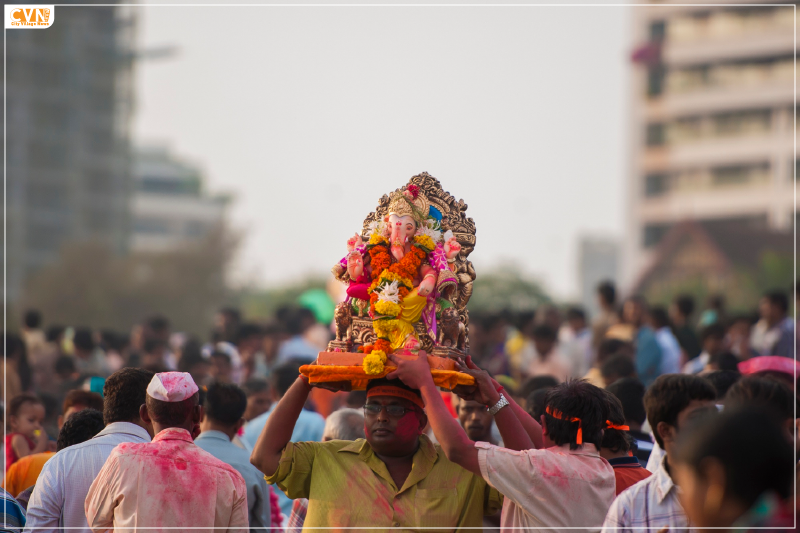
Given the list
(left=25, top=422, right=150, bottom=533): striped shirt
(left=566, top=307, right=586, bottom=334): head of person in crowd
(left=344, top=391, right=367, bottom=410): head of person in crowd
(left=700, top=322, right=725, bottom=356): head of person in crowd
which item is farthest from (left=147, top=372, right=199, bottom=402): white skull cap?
(left=566, top=307, right=586, bottom=334): head of person in crowd

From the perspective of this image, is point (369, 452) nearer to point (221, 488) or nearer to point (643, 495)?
point (221, 488)

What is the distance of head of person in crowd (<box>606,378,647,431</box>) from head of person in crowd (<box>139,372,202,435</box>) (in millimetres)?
2813

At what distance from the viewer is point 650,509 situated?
150 inches

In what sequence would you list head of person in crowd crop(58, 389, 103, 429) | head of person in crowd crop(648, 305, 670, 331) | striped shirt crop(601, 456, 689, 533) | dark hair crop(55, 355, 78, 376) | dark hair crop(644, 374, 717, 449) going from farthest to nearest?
head of person in crowd crop(648, 305, 670, 331) < dark hair crop(55, 355, 78, 376) < head of person in crowd crop(58, 389, 103, 429) < dark hair crop(644, 374, 717, 449) < striped shirt crop(601, 456, 689, 533)

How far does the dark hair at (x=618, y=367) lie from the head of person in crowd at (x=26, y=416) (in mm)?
4642

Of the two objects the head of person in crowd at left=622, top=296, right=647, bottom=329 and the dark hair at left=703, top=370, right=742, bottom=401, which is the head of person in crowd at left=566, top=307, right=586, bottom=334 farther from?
the dark hair at left=703, top=370, right=742, bottom=401

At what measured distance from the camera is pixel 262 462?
4566 millimetres

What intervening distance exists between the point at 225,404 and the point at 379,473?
1640 mm

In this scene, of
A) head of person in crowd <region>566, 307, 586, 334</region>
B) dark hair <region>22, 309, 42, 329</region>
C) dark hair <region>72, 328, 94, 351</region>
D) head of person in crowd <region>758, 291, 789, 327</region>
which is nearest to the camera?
head of person in crowd <region>758, 291, 789, 327</region>

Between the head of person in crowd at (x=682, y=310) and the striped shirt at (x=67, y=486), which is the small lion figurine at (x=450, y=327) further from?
the head of person in crowd at (x=682, y=310)

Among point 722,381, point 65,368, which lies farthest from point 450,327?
point 65,368

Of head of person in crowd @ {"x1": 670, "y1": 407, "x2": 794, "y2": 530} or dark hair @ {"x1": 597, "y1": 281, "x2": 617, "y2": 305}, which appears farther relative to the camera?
dark hair @ {"x1": 597, "y1": 281, "x2": 617, "y2": 305}

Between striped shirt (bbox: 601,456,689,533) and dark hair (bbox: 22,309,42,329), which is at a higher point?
dark hair (bbox: 22,309,42,329)

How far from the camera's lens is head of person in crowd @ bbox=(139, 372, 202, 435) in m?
4.50
